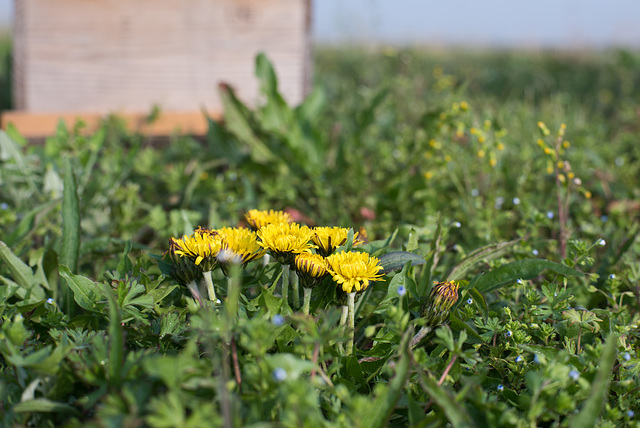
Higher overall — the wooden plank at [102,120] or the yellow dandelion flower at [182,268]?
the wooden plank at [102,120]

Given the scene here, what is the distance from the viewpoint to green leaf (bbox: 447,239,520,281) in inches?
59.9

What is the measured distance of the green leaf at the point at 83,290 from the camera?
4.04 feet

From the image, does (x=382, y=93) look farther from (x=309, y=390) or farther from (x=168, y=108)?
(x=309, y=390)

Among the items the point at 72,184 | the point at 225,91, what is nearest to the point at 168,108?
the point at 225,91

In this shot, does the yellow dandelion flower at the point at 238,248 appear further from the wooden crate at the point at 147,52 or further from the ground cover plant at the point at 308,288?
the wooden crate at the point at 147,52

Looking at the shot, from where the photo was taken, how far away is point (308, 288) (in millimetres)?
1150

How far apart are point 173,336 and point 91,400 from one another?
220 millimetres

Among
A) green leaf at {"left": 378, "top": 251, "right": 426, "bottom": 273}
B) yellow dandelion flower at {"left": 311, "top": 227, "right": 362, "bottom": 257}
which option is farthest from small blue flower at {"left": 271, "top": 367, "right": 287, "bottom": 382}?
green leaf at {"left": 378, "top": 251, "right": 426, "bottom": 273}

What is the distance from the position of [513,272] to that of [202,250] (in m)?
0.82

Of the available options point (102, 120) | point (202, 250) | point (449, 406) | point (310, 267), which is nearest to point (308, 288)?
point (310, 267)

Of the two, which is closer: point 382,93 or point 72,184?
point 72,184

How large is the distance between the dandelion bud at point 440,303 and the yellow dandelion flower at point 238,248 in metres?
0.39

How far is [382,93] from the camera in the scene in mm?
2689

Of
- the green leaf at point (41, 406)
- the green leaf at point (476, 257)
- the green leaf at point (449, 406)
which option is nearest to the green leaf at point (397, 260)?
the green leaf at point (476, 257)
